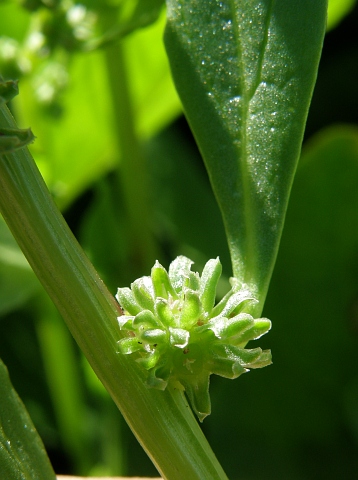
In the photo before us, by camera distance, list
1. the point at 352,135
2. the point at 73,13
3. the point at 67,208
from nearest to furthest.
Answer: the point at 73,13
the point at 352,135
the point at 67,208

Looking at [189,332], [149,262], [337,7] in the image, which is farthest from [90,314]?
[337,7]

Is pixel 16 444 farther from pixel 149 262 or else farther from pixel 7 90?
pixel 149 262

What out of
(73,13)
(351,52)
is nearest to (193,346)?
(73,13)

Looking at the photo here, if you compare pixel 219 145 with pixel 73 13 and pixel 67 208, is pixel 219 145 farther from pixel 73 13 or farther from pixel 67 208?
pixel 67 208

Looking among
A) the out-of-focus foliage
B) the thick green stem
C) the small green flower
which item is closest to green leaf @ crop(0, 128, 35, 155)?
the thick green stem

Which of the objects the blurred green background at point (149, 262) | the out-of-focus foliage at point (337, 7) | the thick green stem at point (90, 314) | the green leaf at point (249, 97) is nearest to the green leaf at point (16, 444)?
the thick green stem at point (90, 314)

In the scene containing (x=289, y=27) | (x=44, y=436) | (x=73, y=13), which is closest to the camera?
(x=289, y=27)

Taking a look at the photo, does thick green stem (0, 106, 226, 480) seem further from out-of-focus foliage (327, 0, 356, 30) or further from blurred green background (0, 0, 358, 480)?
out-of-focus foliage (327, 0, 356, 30)

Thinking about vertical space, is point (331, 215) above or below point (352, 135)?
below
